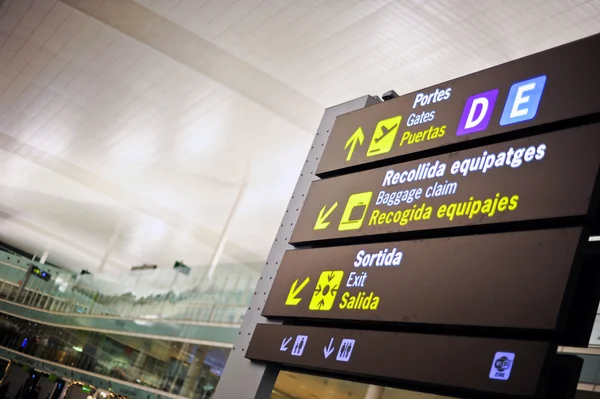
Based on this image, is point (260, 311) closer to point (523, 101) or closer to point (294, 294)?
point (294, 294)

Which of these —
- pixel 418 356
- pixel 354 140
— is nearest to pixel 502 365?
pixel 418 356

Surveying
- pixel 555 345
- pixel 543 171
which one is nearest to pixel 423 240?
pixel 543 171

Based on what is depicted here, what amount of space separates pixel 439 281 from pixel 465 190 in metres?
0.64

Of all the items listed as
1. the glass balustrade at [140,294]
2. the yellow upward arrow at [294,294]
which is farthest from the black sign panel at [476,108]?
the glass balustrade at [140,294]

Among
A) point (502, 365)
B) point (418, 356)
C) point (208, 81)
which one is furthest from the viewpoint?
point (208, 81)

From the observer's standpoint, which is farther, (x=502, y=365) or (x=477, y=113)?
(x=477, y=113)

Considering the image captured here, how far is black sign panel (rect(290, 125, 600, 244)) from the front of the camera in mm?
3760

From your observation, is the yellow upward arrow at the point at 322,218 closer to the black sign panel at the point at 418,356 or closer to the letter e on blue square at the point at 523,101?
the black sign panel at the point at 418,356

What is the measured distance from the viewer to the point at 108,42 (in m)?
24.4

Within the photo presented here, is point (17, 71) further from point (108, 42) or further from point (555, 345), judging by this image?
point (555, 345)

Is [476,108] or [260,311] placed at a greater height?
[476,108]

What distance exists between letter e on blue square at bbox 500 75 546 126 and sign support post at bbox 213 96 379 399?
1910 millimetres

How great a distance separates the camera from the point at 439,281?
4.19m

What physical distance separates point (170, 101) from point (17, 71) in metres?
6.92
